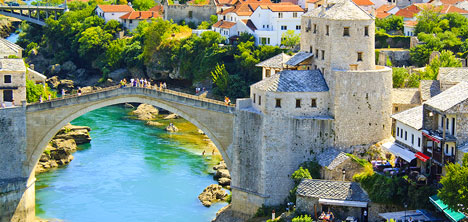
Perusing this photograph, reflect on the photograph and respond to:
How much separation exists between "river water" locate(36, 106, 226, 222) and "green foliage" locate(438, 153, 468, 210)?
2026 cm

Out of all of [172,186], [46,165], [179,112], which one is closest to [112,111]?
[46,165]

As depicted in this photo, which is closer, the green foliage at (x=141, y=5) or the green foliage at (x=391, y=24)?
the green foliage at (x=391, y=24)

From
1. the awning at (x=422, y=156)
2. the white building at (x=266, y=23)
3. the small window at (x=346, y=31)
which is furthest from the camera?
the white building at (x=266, y=23)

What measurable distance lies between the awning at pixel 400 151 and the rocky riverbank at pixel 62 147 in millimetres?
29885

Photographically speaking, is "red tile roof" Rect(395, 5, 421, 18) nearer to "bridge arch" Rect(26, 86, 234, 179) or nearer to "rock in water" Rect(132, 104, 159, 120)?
"rock in water" Rect(132, 104, 159, 120)

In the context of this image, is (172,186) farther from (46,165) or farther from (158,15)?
(158,15)

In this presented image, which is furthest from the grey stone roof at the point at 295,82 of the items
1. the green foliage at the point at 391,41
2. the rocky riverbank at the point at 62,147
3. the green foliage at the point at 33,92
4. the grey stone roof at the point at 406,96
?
the green foliage at the point at 391,41

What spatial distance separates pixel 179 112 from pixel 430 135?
723 inches

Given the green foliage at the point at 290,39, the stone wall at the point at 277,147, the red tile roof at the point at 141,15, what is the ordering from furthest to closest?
the red tile roof at the point at 141,15, the green foliage at the point at 290,39, the stone wall at the point at 277,147

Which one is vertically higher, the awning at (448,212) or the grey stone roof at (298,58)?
the grey stone roof at (298,58)

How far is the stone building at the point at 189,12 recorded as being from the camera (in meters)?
114

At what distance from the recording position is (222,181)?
219ft

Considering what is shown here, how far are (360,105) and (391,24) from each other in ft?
134

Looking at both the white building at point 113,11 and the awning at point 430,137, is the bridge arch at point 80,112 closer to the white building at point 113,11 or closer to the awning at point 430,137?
the awning at point 430,137
